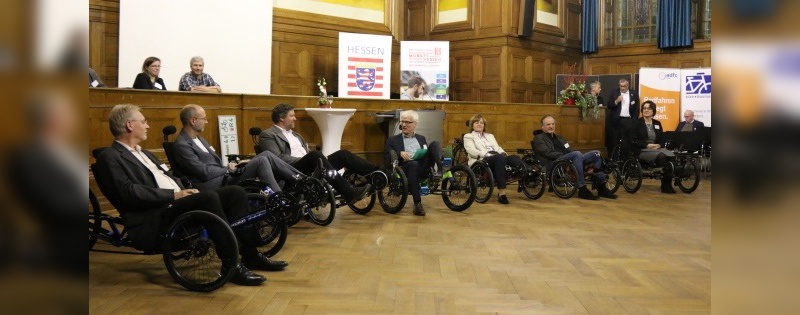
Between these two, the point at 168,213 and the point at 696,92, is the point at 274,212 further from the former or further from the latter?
the point at 696,92

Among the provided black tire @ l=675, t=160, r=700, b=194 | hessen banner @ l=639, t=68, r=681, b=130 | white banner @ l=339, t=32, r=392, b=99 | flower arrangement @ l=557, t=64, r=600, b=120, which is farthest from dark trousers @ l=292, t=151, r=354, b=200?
hessen banner @ l=639, t=68, r=681, b=130

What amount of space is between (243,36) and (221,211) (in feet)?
20.3

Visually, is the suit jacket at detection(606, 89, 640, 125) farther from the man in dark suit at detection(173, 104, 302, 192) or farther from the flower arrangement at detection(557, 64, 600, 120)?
the man in dark suit at detection(173, 104, 302, 192)

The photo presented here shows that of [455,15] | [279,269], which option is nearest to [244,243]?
[279,269]

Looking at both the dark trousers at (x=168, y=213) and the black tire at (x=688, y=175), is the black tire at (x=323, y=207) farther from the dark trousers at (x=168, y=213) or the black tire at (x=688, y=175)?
the black tire at (x=688, y=175)

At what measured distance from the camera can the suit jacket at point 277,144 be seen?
5.27 m

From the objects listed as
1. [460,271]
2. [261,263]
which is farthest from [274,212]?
[460,271]

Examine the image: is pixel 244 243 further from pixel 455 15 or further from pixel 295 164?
pixel 455 15

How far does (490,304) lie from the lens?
9.94ft

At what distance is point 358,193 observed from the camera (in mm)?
5262

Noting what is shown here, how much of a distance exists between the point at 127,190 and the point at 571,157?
4.86 meters

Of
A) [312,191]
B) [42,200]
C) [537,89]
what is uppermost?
[537,89]

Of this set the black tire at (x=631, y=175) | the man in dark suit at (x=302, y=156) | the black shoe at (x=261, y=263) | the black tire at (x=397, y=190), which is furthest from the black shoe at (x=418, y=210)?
the black tire at (x=631, y=175)

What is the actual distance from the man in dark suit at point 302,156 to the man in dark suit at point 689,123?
18.1 feet
